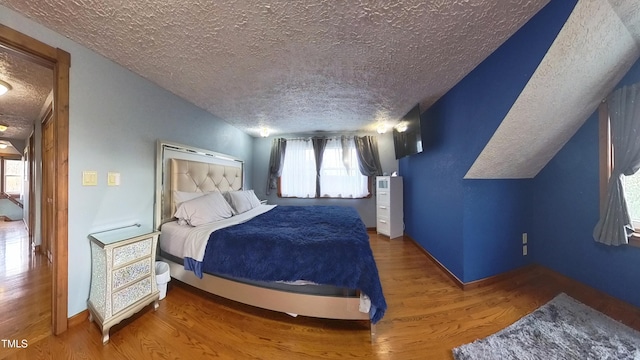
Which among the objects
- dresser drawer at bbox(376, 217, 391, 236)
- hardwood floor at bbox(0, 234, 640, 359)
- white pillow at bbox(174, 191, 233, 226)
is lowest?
hardwood floor at bbox(0, 234, 640, 359)

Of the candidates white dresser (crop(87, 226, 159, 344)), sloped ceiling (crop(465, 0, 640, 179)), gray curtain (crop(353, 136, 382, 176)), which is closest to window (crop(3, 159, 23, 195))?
white dresser (crop(87, 226, 159, 344))

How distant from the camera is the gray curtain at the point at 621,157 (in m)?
1.59

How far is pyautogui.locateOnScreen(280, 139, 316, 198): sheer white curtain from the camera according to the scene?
4.28 metres

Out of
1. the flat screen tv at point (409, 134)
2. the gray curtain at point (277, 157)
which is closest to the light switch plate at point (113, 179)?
the gray curtain at point (277, 157)

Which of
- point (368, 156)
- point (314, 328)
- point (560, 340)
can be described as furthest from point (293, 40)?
point (368, 156)

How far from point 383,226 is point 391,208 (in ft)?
1.38

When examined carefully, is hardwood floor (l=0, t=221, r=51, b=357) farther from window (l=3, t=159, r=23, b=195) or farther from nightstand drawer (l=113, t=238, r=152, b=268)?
window (l=3, t=159, r=23, b=195)

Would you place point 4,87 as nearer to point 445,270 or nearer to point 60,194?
point 60,194

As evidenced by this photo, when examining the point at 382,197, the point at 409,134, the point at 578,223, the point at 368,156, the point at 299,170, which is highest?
the point at 409,134

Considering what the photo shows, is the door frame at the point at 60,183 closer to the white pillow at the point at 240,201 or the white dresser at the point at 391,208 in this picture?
the white pillow at the point at 240,201

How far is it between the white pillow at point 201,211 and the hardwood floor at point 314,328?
68 centimetres

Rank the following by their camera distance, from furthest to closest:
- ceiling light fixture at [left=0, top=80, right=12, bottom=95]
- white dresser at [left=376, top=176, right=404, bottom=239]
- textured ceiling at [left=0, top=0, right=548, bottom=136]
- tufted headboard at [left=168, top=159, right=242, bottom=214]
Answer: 1. white dresser at [left=376, top=176, right=404, bottom=239]
2. tufted headboard at [left=168, top=159, right=242, bottom=214]
3. ceiling light fixture at [left=0, top=80, right=12, bottom=95]
4. textured ceiling at [left=0, top=0, right=548, bottom=136]

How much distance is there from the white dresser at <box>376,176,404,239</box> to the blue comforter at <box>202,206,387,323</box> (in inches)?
78.9

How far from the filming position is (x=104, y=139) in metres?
1.64
